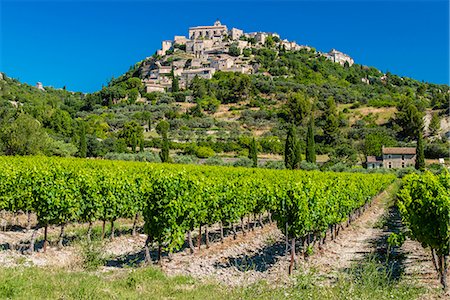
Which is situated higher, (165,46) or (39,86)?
(165,46)

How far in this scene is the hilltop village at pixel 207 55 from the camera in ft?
371

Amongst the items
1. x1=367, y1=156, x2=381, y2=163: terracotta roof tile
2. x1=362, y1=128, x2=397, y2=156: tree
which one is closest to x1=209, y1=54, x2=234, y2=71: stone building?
x1=362, y1=128, x2=397, y2=156: tree

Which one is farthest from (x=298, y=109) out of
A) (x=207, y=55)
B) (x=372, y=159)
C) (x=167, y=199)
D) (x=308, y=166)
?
(x=167, y=199)

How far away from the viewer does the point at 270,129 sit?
70812 millimetres

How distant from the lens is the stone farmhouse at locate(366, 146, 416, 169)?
59.2 m

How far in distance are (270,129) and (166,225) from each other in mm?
61758

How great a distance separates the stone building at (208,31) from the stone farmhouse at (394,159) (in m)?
103

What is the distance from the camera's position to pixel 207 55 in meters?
128

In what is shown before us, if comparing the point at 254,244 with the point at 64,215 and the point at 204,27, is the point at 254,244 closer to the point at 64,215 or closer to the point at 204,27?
the point at 64,215

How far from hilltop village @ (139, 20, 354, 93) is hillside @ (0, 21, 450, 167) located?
50 cm

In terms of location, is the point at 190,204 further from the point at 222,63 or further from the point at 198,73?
the point at 222,63

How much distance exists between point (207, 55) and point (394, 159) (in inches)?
3230

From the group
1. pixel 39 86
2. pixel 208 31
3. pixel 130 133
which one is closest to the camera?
pixel 130 133

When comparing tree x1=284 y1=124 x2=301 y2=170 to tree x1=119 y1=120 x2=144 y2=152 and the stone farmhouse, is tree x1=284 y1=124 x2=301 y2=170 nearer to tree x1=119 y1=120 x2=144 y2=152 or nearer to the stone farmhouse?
the stone farmhouse
